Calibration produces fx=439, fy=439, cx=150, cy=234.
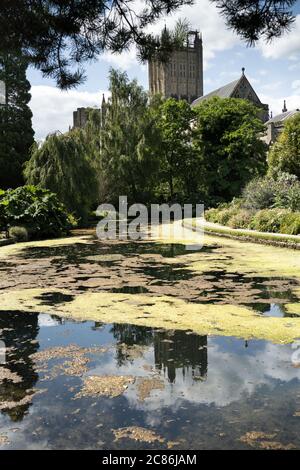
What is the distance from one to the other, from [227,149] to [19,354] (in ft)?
109

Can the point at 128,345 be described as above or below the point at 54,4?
below

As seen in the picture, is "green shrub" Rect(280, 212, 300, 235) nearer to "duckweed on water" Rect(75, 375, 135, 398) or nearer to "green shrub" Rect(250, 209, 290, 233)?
"green shrub" Rect(250, 209, 290, 233)

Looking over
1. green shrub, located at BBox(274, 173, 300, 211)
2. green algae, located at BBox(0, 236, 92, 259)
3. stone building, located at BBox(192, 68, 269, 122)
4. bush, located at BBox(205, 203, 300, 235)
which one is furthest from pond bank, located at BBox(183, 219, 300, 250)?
stone building, located at BBox(192, 68, 269, 122)

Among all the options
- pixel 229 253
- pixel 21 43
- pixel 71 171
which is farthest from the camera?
pixel 71 171

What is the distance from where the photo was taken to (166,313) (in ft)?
20.3

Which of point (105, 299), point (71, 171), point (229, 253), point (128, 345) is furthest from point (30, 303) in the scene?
point (71, 171)

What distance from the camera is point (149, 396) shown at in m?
3.68

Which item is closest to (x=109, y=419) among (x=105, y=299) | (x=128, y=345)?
(x=128, y=345)

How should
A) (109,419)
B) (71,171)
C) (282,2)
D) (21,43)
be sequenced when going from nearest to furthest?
(109,419), (282,2), (21,43), (71,171)

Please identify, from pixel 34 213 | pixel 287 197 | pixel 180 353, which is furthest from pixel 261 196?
pixel 180 353

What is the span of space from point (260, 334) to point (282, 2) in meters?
3.76

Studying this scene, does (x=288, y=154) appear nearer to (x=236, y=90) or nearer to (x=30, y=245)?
(x=30, y=245)

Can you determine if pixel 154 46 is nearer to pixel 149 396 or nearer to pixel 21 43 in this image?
pixel 21 43

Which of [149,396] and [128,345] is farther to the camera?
[128,345]
